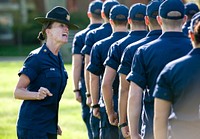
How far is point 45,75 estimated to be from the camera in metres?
9.23

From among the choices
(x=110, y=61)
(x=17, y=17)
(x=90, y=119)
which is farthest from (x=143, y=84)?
(x=17, y=17)

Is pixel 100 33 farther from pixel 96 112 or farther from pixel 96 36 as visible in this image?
pixel 96 112

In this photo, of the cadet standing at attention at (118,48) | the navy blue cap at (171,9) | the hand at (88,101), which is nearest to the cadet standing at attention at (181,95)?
the navy blue cap at (171,9)

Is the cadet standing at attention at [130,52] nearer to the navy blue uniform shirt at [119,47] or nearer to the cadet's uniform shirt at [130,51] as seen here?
the cadet's uniform shirt at [130,51]

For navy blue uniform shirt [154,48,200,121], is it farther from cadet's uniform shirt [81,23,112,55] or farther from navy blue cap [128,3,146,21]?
cadet's uniform shirt [81,23,112,55]

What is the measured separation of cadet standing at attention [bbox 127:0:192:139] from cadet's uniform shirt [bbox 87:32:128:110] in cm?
257

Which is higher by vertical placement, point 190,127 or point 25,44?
point 190,127

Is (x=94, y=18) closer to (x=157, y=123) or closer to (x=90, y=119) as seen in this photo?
(x=90, y=119)

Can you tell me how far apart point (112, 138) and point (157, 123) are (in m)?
3.68

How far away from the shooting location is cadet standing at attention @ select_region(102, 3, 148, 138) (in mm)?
9867

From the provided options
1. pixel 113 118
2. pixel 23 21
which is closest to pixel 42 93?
pixel 113 118

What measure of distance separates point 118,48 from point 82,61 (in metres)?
3.54

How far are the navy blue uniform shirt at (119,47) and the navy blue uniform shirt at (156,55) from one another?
1708mm

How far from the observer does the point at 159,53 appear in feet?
26.7
